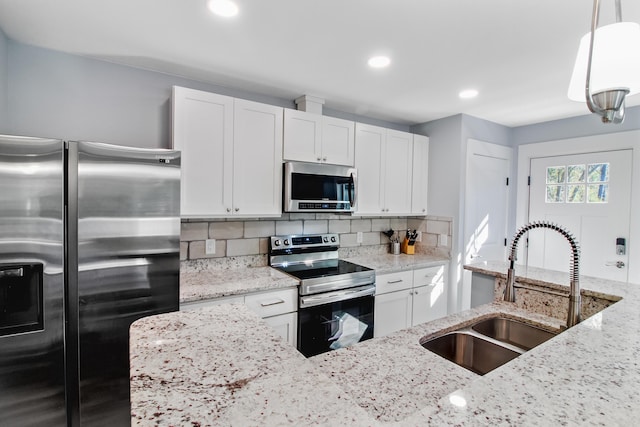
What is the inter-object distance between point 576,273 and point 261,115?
2.10 metres

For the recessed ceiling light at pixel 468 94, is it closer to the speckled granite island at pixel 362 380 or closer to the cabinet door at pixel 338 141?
the cabinet door at pixel 338 141

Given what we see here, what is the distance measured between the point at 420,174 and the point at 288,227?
62.5 inches

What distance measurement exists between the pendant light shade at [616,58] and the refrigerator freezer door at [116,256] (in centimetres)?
185

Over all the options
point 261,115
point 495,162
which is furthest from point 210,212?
point 495,162

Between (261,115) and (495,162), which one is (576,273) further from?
(495,162)

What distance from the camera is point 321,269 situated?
8.59ft

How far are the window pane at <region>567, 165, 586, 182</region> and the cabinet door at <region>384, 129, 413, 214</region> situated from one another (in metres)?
1.56

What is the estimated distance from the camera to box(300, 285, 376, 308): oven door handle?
2.25m

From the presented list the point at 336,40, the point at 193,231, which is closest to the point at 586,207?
the point at 336,40

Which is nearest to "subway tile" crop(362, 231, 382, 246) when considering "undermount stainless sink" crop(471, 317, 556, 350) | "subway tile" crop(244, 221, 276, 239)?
"subway tile" crop(244, 221, 276, 239)

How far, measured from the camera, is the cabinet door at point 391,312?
268 cm

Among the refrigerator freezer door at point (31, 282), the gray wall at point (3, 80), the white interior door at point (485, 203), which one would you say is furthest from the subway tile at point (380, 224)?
the gray wall at point (3, 80)

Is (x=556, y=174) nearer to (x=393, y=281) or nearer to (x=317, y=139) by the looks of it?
(x=393, y=281)

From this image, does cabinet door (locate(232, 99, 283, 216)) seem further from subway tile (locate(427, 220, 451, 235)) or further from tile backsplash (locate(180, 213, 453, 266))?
subway tile (locate(427, 220, 451, 235))
